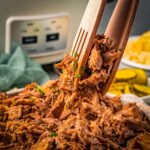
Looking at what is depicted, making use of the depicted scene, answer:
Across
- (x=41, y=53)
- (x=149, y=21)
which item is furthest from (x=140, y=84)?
(x=149, y=21)

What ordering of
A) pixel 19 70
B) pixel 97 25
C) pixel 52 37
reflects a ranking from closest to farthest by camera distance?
pixel 97 25
pixel 19 70
pixel 52 37

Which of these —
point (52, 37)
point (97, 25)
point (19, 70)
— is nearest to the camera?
point (97, 25)

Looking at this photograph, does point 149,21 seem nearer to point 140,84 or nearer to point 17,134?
point 140,84

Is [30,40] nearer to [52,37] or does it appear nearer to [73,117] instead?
[52,37]

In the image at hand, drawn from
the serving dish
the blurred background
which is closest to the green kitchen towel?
the blurred background

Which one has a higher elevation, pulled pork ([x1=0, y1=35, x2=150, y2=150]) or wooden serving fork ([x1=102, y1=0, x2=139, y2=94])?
wooden serving fork ([x1=102, y1=0, x2=139, y2=94])

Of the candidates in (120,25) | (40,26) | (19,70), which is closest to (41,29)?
(40,26)

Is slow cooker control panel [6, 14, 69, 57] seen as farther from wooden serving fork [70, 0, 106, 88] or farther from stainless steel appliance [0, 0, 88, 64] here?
wooden serving fork [70, 0, 106, 88]
